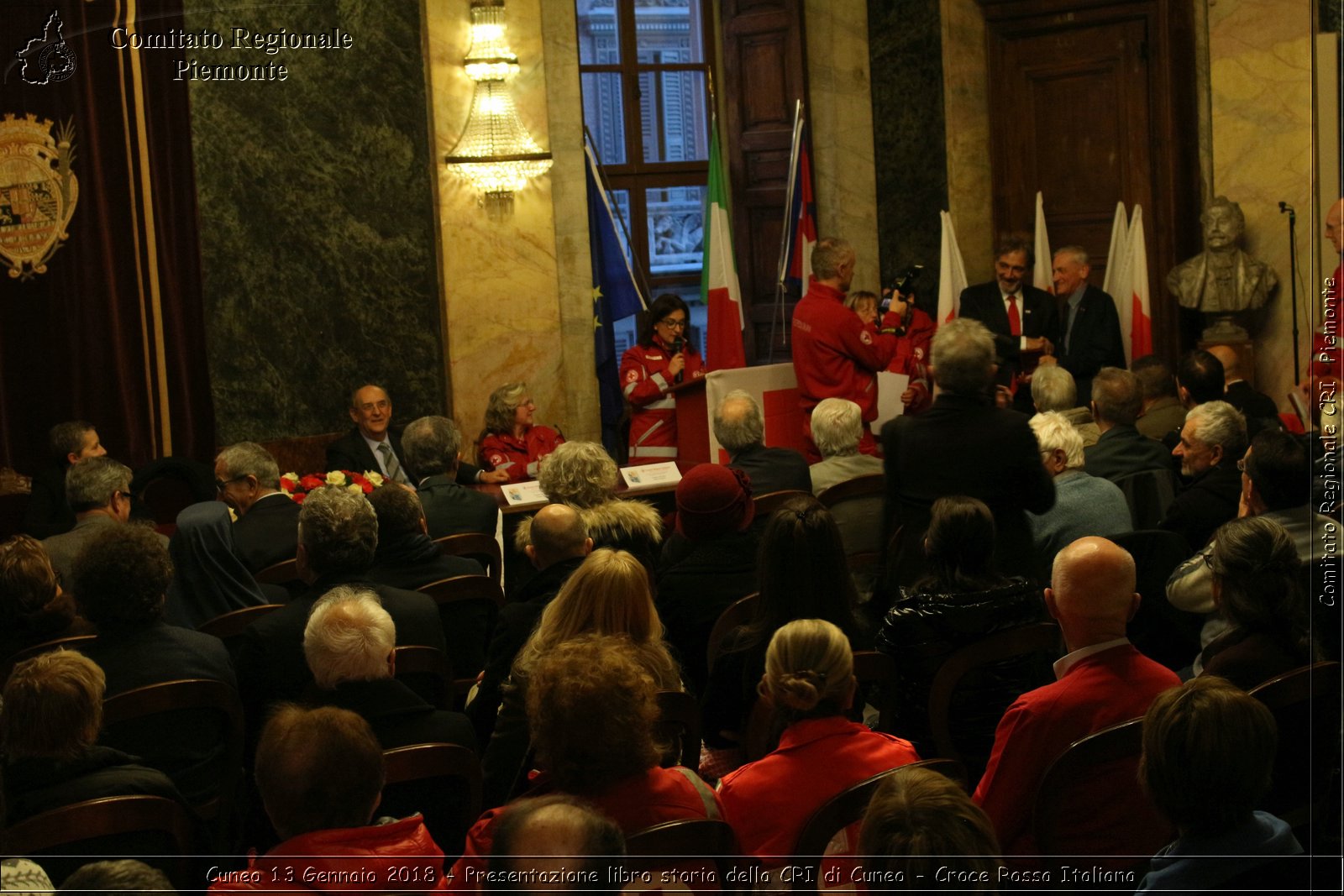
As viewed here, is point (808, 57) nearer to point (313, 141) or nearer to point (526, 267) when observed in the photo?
point (526, 267)

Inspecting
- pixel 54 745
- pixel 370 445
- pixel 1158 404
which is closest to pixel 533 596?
pixel 54 745

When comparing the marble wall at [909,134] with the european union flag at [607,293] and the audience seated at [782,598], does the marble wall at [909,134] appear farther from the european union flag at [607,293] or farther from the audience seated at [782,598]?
the audience seated at [782,598]

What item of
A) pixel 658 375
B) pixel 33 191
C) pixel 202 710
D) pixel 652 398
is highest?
pixel 33 191

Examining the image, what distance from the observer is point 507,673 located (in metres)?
3.30

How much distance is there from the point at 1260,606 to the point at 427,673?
73.6 inches

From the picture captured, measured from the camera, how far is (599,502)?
14.0 ft

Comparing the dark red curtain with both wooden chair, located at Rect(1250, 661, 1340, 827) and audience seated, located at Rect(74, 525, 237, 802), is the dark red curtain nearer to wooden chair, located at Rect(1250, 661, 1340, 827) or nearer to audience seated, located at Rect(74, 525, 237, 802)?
audience seated, located at Rect(74, 525, 237, 802)

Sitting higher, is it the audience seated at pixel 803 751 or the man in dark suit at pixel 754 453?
the man in dark suit at pixel 754 453

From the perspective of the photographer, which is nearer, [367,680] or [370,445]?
[367,680]

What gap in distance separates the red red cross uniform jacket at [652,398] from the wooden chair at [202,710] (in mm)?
4252

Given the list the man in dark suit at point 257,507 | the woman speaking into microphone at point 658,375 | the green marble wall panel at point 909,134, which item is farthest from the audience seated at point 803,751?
the green marble wall panel at point 909,134

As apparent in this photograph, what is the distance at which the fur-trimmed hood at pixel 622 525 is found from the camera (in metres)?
4.09

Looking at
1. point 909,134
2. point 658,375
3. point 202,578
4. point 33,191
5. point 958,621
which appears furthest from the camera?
point 909,134

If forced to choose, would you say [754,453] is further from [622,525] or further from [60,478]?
[60,478]
